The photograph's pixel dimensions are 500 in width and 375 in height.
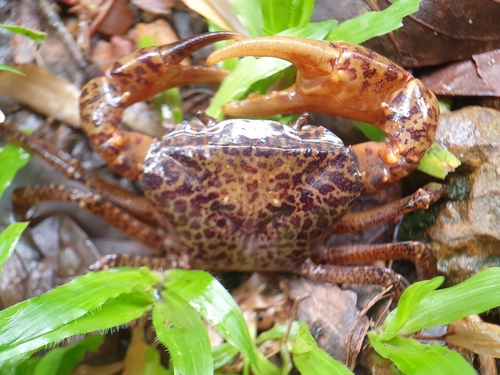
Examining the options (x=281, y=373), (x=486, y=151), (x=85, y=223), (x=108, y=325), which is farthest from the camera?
(x=85, y=223)

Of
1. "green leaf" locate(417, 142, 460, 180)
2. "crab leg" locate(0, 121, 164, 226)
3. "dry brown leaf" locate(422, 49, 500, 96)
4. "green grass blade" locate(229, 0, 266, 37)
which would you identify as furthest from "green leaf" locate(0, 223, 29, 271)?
"dry brown leaf" locate(422, 49, 500, 96)

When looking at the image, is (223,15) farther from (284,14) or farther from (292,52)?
(292,52)

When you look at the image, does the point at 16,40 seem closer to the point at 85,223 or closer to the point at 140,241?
the point at 85,223

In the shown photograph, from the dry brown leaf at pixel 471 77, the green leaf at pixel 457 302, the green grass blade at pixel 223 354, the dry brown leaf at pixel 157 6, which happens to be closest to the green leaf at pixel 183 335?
the green grass blade at pixel 223 354

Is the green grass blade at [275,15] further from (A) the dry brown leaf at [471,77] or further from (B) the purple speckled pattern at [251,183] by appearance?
(A) the dry brown leaf at [471,77]

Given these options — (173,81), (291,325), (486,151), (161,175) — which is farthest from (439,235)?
(173,81)

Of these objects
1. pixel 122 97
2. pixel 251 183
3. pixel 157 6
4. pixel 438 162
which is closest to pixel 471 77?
pixel 438 162

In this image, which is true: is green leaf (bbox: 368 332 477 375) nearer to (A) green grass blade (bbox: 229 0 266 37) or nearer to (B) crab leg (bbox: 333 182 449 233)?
(B) crab leg (bbox: 333 182 449 233)
